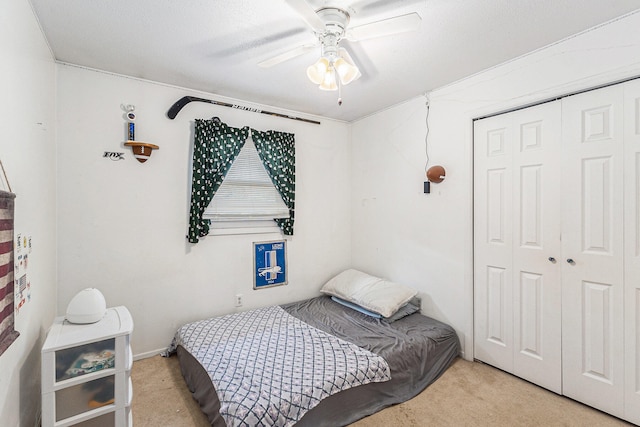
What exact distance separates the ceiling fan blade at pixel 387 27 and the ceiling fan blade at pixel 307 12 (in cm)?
18

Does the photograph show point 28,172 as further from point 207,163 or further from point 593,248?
point 593,248

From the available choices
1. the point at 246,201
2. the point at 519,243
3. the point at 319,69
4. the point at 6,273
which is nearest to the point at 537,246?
the point at 519,243

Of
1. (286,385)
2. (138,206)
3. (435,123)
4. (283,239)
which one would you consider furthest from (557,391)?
(138,206)

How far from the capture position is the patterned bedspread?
1.61m

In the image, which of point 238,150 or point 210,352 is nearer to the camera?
point 210,352

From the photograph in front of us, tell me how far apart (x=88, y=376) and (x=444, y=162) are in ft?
9.56

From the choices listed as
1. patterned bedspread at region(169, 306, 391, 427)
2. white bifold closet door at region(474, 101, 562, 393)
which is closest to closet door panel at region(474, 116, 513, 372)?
white bifold closet door at region(474, 101, 562, 393)

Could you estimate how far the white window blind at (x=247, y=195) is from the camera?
115 inches

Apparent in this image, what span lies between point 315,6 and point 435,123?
165 centimetres

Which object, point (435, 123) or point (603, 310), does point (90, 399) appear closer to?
point (603, 310)

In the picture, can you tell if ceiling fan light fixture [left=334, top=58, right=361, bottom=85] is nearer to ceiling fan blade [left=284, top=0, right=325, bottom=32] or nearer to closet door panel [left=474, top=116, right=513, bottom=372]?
ceiling fan blade [left=284, top=0, right=325, bottom=32]

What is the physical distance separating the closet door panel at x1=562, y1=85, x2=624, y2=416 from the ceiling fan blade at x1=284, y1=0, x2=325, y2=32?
5.71 feet

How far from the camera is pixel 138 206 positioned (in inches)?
102

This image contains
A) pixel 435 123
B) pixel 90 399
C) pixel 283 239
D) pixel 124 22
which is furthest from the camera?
pixel 283 239
